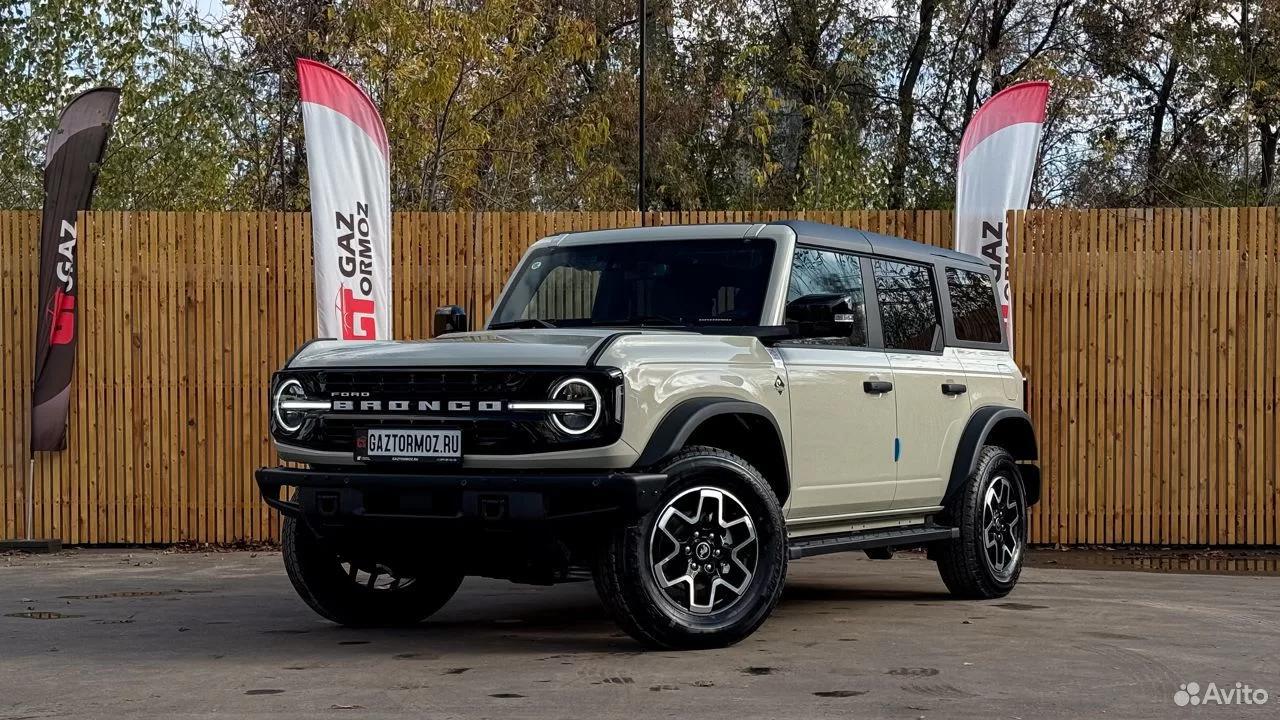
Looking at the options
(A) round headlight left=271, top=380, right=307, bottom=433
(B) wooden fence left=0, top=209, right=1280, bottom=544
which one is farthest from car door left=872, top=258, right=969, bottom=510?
(B) wooden fence left=0, top=209, right=1280, bottom=544

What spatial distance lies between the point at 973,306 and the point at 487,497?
13.4 ft

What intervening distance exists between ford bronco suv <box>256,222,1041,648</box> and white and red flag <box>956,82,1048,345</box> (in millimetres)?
3282

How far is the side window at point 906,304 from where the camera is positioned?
8570 mm

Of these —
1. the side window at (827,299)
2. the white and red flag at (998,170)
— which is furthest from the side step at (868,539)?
the white and red flag at (998,170)

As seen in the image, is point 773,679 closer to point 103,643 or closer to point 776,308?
point 776,308

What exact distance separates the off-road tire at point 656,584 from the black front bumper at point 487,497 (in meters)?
0.16

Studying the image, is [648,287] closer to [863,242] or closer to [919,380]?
[863,242]

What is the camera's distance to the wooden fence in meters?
12.3

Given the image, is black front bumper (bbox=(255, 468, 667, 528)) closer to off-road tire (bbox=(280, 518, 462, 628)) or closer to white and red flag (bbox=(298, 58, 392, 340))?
off-road tire (bbox=(280, 518, 462, 628))

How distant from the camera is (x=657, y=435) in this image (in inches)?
262

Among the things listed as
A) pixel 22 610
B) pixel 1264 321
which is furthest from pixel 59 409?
pixel 1264 321

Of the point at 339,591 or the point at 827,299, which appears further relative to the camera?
the point at 339,591

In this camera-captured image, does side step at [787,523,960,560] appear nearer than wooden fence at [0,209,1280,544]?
Yes

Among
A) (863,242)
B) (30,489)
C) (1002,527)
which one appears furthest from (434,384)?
(30,489)
